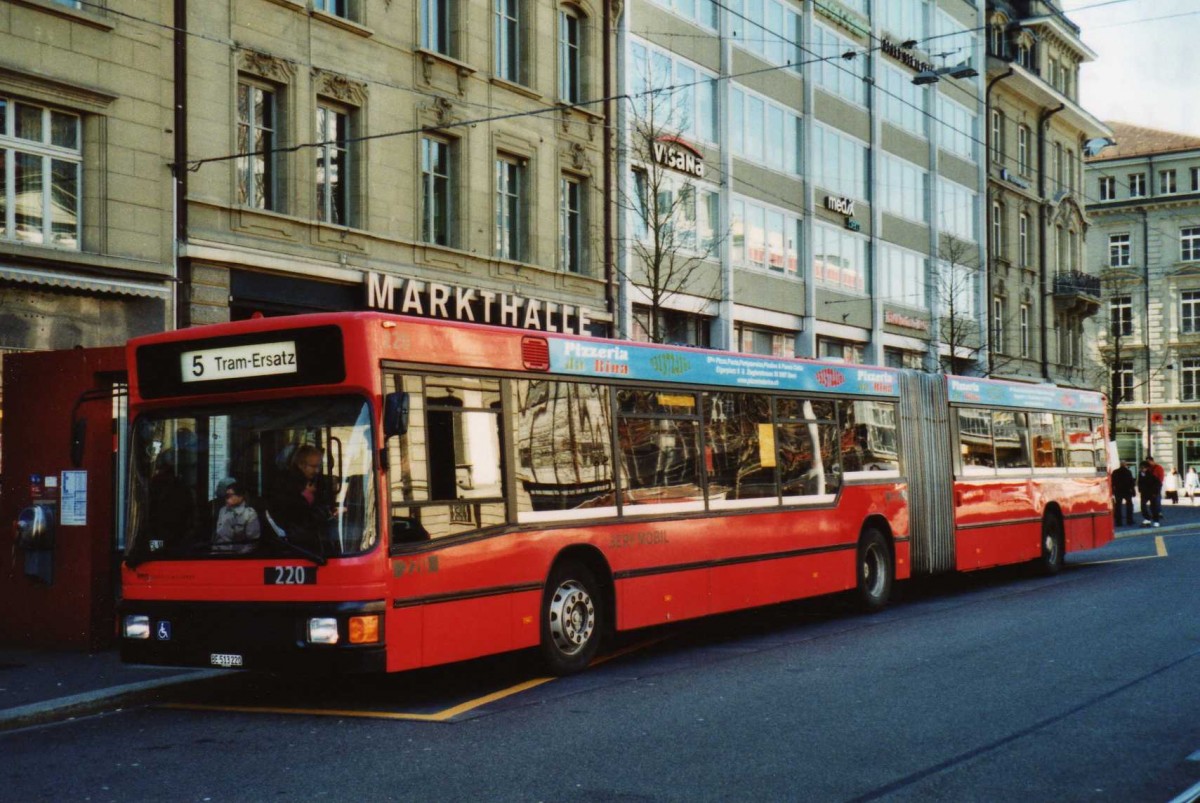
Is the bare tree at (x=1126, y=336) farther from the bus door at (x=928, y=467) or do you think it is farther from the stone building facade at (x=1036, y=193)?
the bus door at (x=928, y=467)

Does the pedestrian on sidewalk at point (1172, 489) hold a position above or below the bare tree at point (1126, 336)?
below

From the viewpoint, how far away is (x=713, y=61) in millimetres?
32094

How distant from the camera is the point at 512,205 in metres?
26.0

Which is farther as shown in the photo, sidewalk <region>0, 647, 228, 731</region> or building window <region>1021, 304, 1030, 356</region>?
building window <region>1021, 304, 1030, 356</region>

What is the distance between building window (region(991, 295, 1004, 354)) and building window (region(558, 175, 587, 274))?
2431 centimetres

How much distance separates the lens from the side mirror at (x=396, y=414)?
9375 millimetres

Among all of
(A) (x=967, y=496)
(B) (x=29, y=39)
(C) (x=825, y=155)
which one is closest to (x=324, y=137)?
(B) (x=29, y=39)

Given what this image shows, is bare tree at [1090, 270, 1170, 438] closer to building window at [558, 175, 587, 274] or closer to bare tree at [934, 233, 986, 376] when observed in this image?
bare tree at [934, 233, 986, 376]

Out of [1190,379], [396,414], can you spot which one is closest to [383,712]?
[396,414]

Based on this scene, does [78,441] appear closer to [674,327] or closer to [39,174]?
[39,174]

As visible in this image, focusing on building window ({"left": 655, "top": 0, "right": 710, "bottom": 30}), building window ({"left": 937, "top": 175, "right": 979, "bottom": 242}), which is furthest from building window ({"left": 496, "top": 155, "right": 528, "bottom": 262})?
building window ({"left": 937, "top": 175, "right": 979, "bottom": 242})

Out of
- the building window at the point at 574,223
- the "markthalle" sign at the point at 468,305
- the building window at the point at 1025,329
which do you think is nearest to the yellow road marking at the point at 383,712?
the "markthalle" sign at the point at 468,305

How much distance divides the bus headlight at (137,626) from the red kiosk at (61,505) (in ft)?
11.1

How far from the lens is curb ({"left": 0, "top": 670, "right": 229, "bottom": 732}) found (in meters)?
9.64
